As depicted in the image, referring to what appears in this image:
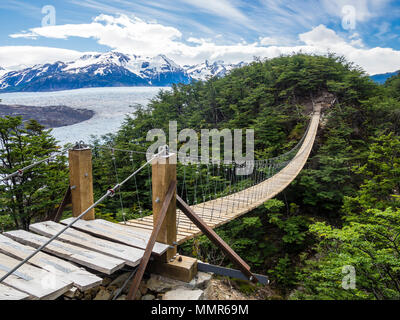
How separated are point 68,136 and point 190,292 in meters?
23.2

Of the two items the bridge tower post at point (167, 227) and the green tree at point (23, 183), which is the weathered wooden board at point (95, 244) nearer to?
the bridge tower post at point (167, 227)

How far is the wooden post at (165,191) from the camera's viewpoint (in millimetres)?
1607

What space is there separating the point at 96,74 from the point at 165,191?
9438 centimetres

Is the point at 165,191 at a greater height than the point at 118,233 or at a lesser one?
greater

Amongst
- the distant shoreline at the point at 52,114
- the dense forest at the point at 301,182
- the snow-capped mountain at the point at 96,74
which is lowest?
the dense forest at the point at 301,182

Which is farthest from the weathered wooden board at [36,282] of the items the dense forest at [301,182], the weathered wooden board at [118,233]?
the dense forest at [301,182]

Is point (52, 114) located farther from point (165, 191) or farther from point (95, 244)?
point (165, 191)

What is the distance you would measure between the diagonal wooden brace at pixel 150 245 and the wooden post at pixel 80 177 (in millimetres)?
799

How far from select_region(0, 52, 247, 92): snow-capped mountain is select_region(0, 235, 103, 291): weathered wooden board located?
1196 inches

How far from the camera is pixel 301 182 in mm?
7824

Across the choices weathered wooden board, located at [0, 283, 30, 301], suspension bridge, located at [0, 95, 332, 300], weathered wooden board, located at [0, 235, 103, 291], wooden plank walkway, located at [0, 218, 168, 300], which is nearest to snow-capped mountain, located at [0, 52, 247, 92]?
suspension bridge, located at [0, 95, 332, 300]

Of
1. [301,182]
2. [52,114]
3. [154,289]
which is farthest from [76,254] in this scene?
[52,114]
